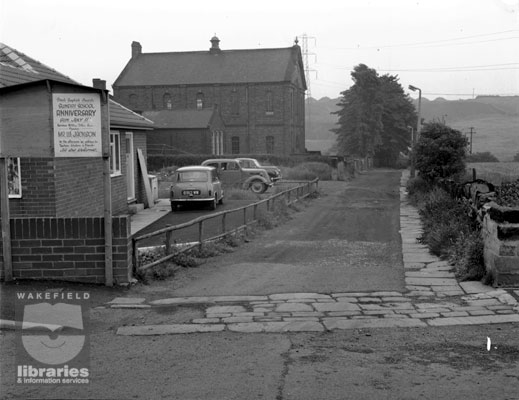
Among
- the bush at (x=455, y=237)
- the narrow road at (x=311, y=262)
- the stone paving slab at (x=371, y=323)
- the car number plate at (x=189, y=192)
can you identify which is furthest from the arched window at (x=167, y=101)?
the stone paving slab at (x=371, y=323)

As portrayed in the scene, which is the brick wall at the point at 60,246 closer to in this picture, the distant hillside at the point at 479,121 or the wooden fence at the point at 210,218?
the wooden fence at the point at 210,218

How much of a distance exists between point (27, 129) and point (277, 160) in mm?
50128

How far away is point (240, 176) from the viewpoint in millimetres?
32125

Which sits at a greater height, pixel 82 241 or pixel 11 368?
pixel 82 241

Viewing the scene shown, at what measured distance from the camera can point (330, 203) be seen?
27.7m

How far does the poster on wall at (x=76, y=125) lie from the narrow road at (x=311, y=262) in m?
2.26

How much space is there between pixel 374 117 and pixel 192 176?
57975mm

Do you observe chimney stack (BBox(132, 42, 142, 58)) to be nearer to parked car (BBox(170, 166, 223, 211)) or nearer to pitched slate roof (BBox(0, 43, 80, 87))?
parked car (BBox(170, 166, 223, 211))

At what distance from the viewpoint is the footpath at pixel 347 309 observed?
6.71 meters

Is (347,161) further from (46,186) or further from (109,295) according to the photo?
(109,295)

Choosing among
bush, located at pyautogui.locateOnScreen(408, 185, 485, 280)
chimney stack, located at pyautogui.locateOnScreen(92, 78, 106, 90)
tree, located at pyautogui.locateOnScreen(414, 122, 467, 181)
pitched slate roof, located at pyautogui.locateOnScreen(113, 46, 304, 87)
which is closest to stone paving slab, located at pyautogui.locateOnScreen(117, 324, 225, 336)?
chimney stack, located at pyautogui.locateOnScreen(92, 78, 106, 90)

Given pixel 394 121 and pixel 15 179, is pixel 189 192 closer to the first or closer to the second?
pixel 15 179

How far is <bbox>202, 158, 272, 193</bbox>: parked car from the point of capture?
31.9m

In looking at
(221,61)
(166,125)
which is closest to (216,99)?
(221,61)
